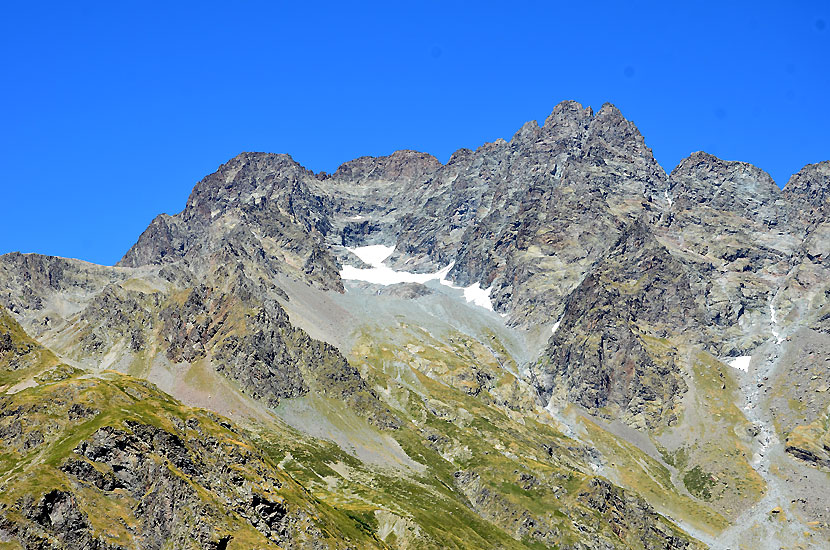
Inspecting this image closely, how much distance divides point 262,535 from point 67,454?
36224mm

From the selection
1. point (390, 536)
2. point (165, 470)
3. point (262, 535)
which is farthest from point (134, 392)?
point (390, 536)

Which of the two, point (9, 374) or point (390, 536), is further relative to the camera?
point (390, 536)

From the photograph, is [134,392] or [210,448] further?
[134,392]

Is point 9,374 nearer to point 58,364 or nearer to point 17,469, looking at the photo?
point 58,364

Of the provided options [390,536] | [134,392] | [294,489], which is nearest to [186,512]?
[294,489]

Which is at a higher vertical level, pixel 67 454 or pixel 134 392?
pixel 134 392

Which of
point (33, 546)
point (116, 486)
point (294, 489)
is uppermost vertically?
point (294, 489)

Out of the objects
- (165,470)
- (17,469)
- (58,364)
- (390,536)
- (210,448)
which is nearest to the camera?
(17,469)

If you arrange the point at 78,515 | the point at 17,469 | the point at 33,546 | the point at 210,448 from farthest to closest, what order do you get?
the point at 210,448
the point at 17,469
the point at 78,515
the point at 33,546

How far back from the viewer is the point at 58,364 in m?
165

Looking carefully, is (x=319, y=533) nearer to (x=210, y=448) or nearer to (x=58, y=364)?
(x=210, y=448)

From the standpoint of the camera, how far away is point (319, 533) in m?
137

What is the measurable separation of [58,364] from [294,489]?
66.6 m

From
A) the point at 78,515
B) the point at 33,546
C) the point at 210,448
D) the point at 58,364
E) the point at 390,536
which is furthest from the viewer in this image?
the point at 390,536
